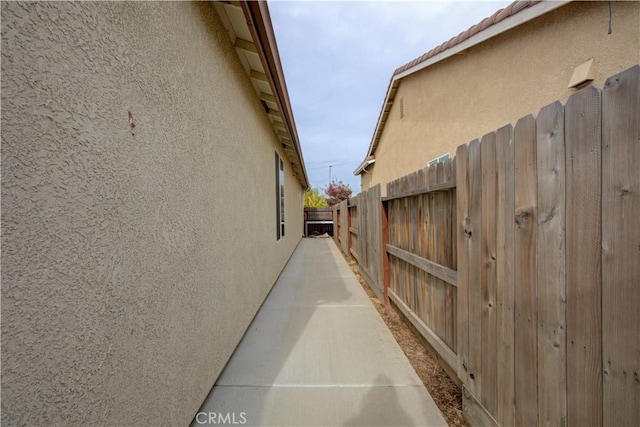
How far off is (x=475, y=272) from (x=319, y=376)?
1.68 m

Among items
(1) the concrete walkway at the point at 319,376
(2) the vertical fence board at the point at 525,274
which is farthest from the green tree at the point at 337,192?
(2) the vertical fence board at the point at 525,274

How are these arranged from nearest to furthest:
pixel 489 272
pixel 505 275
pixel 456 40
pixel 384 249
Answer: pixel 505 275 → pixel 489 272 → pixel 384 249 → pixel 456 40

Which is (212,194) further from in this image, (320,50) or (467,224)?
(320,50)

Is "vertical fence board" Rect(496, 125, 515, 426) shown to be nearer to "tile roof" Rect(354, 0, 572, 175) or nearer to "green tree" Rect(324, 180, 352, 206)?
"tile roof" Rect(354, 0, 572, 175)

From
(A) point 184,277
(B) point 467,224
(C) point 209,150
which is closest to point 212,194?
(C) point 209,150

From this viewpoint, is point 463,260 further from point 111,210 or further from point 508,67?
point 508,67

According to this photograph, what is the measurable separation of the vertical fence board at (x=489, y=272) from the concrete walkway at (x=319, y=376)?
1.73 ft

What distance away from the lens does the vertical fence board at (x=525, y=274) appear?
139 cm

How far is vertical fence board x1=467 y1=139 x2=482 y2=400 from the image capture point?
72.5 inches

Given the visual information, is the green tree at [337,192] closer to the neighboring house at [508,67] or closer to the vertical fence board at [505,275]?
the neighboring house at [508,67]

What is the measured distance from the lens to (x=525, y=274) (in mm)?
1449

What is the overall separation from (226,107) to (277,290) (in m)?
3.60

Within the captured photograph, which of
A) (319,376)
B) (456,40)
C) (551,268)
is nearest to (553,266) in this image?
(551,268)

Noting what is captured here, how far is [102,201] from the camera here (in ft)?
3.63
